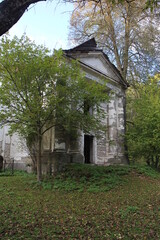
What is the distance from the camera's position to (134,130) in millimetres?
14641

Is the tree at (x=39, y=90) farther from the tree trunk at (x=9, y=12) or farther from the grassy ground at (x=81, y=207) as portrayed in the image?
the tree trunk at (x=9, y=12)

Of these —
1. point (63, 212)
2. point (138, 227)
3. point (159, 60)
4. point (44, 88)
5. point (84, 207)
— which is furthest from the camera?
point (159, 60)

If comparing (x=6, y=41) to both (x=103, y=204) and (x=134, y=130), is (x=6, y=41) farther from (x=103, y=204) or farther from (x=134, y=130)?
(x=134, y=130)

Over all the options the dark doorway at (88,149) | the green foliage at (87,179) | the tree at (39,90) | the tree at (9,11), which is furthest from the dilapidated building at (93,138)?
the tree at (9,11)

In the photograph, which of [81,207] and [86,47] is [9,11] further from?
[86,47]

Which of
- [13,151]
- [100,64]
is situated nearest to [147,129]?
[100,64]

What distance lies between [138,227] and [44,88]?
6.90 metres

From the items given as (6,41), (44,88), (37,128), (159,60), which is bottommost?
(37,128)

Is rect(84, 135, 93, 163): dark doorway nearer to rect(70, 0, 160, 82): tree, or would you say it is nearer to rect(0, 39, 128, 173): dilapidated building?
rect(0, 39, 128, 173): dilapidated building

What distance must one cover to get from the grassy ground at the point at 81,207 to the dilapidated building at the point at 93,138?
60.7 inches

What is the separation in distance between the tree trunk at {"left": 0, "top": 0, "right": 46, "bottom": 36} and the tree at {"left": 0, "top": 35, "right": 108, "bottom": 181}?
5878 mm

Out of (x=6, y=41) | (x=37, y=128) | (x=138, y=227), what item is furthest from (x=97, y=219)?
(x=6, y=41)

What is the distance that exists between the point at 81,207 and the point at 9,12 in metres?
5.46

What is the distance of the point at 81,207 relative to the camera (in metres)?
6.53
